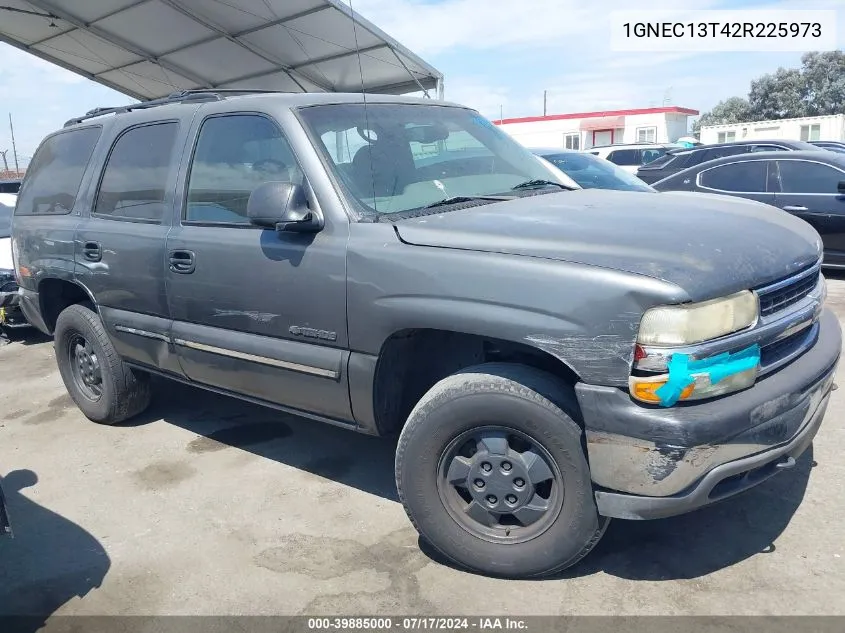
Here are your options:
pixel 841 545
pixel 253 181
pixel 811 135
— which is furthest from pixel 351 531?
pixel 811 135

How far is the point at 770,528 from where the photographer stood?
306 cm

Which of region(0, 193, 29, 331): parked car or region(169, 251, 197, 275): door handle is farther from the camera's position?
region(0, 193, 29, 331): parked car

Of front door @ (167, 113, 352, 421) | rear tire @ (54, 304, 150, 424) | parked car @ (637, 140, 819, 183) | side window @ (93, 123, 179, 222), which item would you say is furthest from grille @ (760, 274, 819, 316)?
parked car @ (637, 140, 819, 183)

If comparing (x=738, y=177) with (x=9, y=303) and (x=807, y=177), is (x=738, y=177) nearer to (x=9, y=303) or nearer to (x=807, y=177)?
(x=807, y=177)

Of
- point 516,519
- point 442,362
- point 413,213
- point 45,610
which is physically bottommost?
point 45,610

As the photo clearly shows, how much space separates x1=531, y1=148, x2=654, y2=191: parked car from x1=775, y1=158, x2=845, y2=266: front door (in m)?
2.13

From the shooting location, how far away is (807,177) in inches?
324

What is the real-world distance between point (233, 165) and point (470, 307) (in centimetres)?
166

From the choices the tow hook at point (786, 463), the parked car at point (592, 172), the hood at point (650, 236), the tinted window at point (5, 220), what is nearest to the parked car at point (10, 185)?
the tinted window at point (5, 220)

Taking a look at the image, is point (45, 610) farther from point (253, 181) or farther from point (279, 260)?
point (253, 181)

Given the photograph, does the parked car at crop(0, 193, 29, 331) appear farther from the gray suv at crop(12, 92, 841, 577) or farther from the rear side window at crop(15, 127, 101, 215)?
the gray suv at crop(12, 92, 841, 577)

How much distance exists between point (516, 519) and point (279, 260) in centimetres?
153

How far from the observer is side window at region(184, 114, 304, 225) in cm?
338

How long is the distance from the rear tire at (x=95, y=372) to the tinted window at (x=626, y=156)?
14.8 metres
